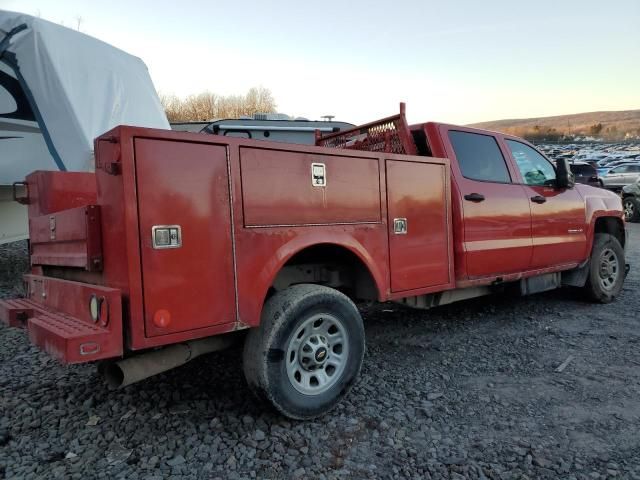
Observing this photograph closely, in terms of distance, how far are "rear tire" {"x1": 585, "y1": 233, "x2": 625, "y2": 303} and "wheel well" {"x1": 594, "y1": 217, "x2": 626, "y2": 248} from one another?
152 millimetres

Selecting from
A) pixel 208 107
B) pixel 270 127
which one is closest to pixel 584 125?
pixel 208 107

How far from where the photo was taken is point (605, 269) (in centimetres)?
628

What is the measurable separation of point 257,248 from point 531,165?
3807mm

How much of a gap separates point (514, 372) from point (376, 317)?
1943 millimetres

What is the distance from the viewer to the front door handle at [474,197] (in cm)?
448

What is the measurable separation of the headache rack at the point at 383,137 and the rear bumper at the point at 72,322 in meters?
2.83

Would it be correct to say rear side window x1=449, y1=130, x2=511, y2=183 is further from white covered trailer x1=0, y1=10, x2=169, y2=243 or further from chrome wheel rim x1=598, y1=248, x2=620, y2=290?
white covered trailer x1=0, y1=10, x2=169, y2=243

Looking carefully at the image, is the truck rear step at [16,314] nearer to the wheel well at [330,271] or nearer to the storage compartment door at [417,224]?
the wheel well at [330,271]

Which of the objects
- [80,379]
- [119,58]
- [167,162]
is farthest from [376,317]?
[119,58]

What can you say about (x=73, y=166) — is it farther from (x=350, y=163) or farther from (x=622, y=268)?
(x=622, y=268)

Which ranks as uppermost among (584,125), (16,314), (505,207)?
(584,125)

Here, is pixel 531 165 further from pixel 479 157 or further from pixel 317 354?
pixel 317 354

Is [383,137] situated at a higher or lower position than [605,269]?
higher

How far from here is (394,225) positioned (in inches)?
150
